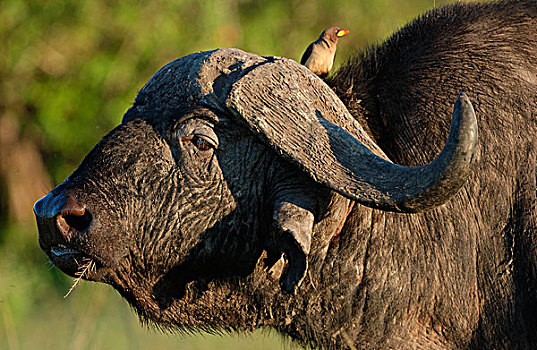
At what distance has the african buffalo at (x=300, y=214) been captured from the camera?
3.43m

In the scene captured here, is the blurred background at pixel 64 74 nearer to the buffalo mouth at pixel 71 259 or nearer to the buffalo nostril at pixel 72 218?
the buffalo mouth at pixel 71 259

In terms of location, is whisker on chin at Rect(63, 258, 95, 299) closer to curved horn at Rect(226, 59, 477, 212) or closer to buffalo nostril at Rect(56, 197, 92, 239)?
buffalo nostril at Rect(56, 197, 92, 239)

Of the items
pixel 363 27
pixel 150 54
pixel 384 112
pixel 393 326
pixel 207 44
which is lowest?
pixel 393 326

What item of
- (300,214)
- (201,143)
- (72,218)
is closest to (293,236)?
(300,214)

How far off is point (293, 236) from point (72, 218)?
3.35 ft

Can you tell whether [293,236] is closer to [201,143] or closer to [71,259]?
[201,143]

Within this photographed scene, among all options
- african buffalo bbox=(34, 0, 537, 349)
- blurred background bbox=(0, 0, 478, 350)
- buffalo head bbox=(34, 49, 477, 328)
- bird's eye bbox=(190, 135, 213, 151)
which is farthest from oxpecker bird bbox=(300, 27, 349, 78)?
blurred background bbox=(0, 0, 478, 350)

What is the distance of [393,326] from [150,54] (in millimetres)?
6977

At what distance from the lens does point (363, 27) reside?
1092cm

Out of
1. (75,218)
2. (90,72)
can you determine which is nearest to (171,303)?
(75,218)

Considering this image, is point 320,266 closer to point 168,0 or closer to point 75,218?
point 75,218

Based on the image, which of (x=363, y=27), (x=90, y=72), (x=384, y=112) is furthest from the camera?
(x=363, y=27)

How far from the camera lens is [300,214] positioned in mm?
3365

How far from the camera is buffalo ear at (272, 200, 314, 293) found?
3271 millimetres
